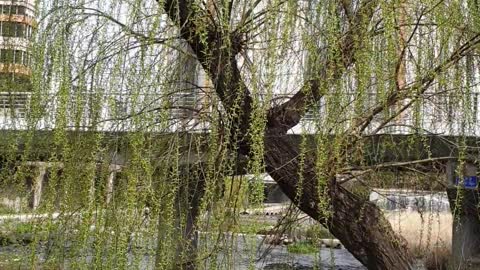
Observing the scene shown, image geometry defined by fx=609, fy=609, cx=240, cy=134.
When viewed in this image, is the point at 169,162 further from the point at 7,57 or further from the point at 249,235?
the point at 7,57

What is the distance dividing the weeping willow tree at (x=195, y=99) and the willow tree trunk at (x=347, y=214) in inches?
4.1

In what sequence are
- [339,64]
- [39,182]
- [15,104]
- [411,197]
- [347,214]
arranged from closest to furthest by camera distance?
[339,64], [15,104], [39,182], [347,214], [411,197]

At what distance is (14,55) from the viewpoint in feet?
5.75

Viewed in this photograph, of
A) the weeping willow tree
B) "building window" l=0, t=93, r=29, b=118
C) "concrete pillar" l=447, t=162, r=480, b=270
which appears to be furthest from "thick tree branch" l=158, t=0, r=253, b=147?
"concrete pillar" l=447, t=162, r=480, b=270

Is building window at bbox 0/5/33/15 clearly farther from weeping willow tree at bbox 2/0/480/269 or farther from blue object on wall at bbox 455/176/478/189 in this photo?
blue object on wall at bbox 455/176/478/189

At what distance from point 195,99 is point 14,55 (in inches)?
22.1

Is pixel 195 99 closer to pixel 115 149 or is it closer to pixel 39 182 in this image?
pixel 115 149

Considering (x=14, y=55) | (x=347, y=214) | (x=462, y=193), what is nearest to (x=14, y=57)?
(x=14, y=55)

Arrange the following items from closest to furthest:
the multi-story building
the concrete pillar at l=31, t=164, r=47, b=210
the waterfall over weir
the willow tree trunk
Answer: the multi-story building, the concrete pillar at l=31, t=164, r=47, b=210, the willow tree trunk, the waterfall over weir

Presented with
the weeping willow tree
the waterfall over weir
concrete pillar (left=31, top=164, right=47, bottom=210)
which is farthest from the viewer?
the waterfall over weir

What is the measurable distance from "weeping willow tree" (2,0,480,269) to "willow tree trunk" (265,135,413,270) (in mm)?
103

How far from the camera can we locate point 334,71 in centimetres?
169

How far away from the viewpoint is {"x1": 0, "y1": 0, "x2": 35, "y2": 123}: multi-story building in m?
1.73

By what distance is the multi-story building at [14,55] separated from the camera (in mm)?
1732
